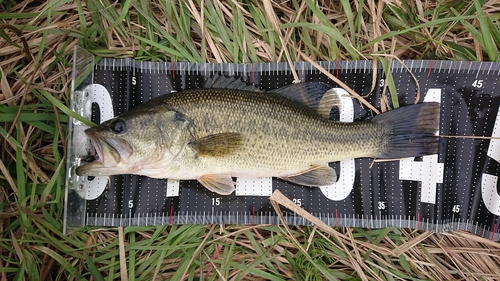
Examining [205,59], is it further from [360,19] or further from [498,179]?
[498,179]

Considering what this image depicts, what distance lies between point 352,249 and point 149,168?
6.18 ft

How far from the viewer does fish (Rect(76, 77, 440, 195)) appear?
2.85 meters

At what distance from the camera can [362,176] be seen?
3348 mm

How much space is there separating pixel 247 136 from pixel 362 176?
1140 mm

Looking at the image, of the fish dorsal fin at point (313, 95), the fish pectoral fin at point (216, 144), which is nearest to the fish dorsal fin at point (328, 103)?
the fish dorsal fin at point (313, 95)

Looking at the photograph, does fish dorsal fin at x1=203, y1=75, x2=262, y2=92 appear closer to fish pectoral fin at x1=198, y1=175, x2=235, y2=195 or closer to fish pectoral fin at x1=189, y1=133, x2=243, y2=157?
fish pectoral fin at x1=189, y1=133, x2=243, y2=157

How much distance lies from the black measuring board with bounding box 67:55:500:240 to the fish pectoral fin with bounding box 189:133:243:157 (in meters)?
0.54

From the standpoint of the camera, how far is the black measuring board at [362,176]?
3273 mm

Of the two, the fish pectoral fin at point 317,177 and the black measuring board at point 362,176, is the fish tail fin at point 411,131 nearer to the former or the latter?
the black measuring board at point 362,176

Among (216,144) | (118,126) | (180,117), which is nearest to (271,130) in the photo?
(216,144)

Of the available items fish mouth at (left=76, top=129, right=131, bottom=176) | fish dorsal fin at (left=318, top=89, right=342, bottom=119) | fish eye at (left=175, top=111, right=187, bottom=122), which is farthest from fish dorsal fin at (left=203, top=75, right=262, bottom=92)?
fish mouth at (left=76, top=129, right=131, bottom=176)

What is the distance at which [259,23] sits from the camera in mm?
3350

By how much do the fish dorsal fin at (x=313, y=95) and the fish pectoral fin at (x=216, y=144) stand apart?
578 millimetres

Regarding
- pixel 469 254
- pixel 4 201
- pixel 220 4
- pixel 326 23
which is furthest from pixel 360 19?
pixel 4 201
